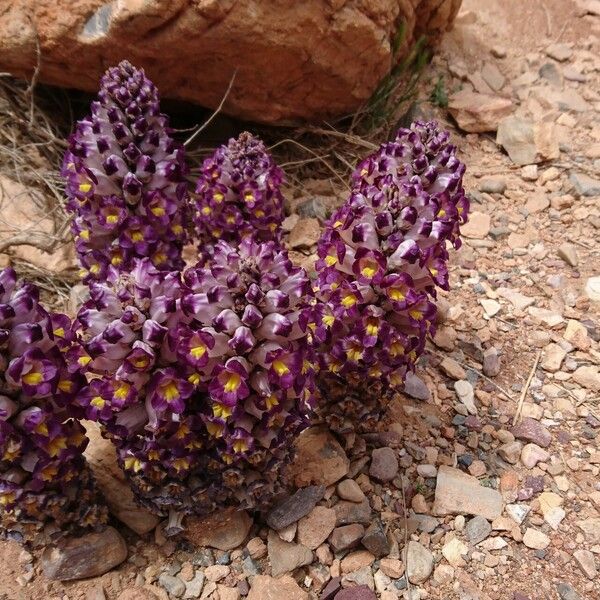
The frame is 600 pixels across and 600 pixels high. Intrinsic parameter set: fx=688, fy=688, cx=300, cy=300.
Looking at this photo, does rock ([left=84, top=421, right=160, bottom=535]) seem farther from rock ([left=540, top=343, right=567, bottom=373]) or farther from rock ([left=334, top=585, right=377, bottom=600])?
rock ([left=540, top=343, right=567, bottom=373])

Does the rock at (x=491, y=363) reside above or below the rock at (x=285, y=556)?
above

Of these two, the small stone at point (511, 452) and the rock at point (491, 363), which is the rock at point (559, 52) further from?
the small stone at point (511, 452)

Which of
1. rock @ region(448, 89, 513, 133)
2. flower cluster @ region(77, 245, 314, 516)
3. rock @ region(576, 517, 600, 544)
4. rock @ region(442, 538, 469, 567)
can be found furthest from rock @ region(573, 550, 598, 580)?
rock @ region(448, 89, 513, 133)

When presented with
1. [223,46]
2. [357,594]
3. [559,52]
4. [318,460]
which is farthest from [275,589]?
[559,52]

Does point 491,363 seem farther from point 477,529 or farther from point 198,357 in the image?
point 198,357

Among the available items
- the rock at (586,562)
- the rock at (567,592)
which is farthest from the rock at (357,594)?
the rock at (586,562)

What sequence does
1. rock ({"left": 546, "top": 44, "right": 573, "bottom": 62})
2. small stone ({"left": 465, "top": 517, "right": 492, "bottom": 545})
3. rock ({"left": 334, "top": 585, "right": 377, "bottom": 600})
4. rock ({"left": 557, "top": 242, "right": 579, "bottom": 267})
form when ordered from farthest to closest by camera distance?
→ rock ({"left": 546, "top": 44, "right": 573, "bottom": 62}) → rock ({"left": 557, "top": 242, "right": 579, "bottom": 267}) → small stone ({"left": 465, "top": 517, "right": 492, "bottom": 545}) → rock ({"left": 334, "top": 585, "right": 377, "bottom": 600})

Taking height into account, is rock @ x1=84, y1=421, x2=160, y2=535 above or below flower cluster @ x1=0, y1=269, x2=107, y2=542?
below
